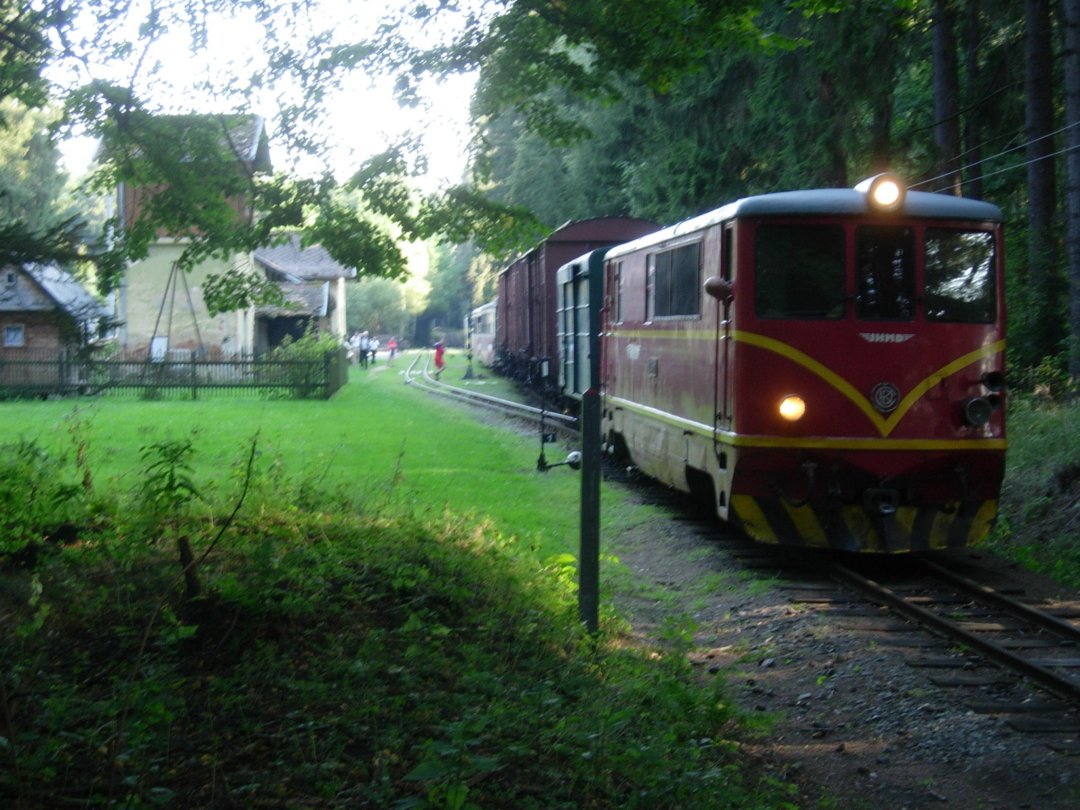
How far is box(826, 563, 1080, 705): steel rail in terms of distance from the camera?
22.2 ft

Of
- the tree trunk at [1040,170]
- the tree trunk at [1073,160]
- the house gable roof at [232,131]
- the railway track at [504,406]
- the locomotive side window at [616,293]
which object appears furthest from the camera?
the railway track at [504,406]

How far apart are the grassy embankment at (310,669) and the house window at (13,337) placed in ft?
97.4

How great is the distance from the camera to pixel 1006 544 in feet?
38.8

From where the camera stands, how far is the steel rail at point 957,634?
22.2 ft

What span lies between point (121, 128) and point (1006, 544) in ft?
28.0

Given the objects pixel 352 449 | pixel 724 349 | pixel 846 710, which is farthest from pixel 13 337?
pixel 846 710

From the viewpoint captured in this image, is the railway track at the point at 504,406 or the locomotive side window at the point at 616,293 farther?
the railway track at the point at 504,406

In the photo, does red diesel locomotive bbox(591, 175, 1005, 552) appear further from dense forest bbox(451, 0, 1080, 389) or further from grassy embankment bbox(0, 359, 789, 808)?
dense forest bbox(451, 0, 1080, 389)

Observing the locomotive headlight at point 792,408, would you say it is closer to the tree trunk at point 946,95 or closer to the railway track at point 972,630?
the railway track at point 972,630

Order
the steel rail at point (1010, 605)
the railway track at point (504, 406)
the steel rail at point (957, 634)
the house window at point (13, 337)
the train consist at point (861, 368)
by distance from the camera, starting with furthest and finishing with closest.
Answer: the house window at point (13, 337) < the railway track at point (504, 406) < the train consist at point (861, 368) < the steel rail at point (1010, 605) < the steel rail at point (957, 634)

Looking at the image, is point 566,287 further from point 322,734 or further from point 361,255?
point 322,734

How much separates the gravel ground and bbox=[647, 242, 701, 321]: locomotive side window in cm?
268

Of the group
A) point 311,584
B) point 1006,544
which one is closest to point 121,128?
point 311,584

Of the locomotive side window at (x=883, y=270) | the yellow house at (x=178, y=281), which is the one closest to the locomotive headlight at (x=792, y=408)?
the locomotive side window at (x=883, y=270)
